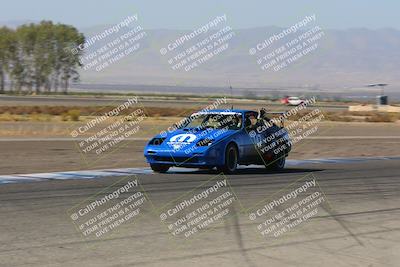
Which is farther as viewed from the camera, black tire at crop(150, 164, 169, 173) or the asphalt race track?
black tire at crop(150, 164, 169, 173)

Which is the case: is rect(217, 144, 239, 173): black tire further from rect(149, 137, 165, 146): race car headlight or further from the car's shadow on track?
rect(149, 137, 165, 146): race car headlight

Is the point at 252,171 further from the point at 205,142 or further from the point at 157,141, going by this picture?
the point at 157,141

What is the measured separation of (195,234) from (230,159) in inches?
278

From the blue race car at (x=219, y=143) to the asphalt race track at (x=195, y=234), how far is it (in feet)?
5.09

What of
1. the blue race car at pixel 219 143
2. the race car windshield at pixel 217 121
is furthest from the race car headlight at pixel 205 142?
the race car windshield at pixel 217 121

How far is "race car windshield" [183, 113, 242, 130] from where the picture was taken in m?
15.8

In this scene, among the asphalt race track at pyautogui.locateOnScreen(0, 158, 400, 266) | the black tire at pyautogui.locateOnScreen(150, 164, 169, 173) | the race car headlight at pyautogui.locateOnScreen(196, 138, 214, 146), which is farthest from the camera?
the black tire at pyautogui.locateOnScreen(150, 164, 169, 173)

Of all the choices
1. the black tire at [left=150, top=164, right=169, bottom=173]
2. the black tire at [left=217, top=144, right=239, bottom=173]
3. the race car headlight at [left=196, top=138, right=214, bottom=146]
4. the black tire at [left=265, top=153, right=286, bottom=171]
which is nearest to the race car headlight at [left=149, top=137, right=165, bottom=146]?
the black tire at [left=150, top=164, right=169, bottom=173]

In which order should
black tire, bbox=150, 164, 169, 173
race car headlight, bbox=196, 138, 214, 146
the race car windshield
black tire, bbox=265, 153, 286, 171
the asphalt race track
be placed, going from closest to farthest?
the asphalt race track → race car headlight, bbox=196, 138, 214, 146 → black tire, bbox=150, 164, 169, 173 → the race car windshield → black tire, bbox=265, 153, 286, 171

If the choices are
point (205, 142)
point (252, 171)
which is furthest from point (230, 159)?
point (252, 171)

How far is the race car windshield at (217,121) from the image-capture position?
15844 millimetres

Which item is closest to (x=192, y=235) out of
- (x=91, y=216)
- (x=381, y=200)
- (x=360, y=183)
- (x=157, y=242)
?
(x=157, y=242)

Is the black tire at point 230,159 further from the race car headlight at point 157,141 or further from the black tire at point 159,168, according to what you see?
the race car headlight at point 157,141

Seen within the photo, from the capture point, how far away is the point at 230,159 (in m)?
15.6
